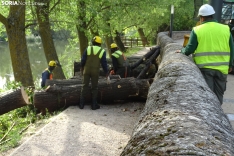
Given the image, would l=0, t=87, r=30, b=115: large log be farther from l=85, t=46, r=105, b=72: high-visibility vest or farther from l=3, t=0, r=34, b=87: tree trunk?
l=3, t=0, r=34, b=87: tree trunk

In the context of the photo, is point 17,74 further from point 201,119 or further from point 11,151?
point 201,119

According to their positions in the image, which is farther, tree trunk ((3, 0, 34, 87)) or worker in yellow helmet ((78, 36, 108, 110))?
tree trunk ((3, 0, 34, 87))

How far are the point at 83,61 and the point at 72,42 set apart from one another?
16.9 m

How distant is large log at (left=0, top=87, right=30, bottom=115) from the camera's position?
7.50 meters

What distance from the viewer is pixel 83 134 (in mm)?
6168

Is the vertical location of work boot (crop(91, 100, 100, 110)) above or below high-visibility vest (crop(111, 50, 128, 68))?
below

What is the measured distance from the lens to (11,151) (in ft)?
18.4

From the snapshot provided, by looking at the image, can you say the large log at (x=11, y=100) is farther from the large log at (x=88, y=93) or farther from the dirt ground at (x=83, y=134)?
the dirt ground at (x=83, y=134)

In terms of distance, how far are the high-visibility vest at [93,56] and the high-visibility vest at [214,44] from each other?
3230 millimetres

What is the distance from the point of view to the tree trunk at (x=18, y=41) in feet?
37.0

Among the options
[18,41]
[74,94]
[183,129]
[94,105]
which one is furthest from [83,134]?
[18,41]

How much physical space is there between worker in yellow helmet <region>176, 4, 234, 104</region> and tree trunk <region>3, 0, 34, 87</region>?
24.9 ft

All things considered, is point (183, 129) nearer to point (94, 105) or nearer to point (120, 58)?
point (94, 105)

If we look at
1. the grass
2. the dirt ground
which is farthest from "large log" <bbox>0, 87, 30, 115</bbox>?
the dirt ground
